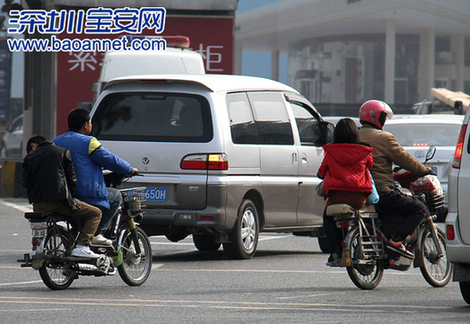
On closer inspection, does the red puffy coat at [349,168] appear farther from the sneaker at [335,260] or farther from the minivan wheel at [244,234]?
the minivan wheel at [244,234]

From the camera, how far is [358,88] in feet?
192

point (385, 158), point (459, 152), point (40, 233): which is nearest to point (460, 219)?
point (459, 152)

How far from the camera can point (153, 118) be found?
12.9 meters

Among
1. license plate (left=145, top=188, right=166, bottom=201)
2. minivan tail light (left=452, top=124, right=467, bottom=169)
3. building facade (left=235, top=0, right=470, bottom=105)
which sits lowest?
license plate (left=145, top=188, right=166, bottom=201)

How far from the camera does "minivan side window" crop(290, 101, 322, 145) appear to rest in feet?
46.0

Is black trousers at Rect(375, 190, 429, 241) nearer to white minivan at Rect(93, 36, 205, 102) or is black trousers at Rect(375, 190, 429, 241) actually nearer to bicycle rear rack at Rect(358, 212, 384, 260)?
bicycle rear rack at Rect(358, 212, 384, 260)

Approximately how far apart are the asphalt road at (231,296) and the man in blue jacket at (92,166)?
2.50 feet

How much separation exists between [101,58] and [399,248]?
18045mm

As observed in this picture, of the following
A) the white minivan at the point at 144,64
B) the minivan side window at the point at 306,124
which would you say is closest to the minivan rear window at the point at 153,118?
the minivan side window at the point at 306,124

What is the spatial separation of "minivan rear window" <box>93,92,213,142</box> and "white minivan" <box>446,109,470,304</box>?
390 centimetres

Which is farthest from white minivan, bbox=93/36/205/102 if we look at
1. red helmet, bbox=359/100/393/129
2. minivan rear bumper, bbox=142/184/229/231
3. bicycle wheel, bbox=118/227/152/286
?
red helmet, bbox=359/100/393/129

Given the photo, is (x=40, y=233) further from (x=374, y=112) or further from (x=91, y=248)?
(x=374, y=112)

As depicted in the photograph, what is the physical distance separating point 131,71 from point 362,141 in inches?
437

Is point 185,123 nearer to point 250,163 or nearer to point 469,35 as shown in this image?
point 250,163
